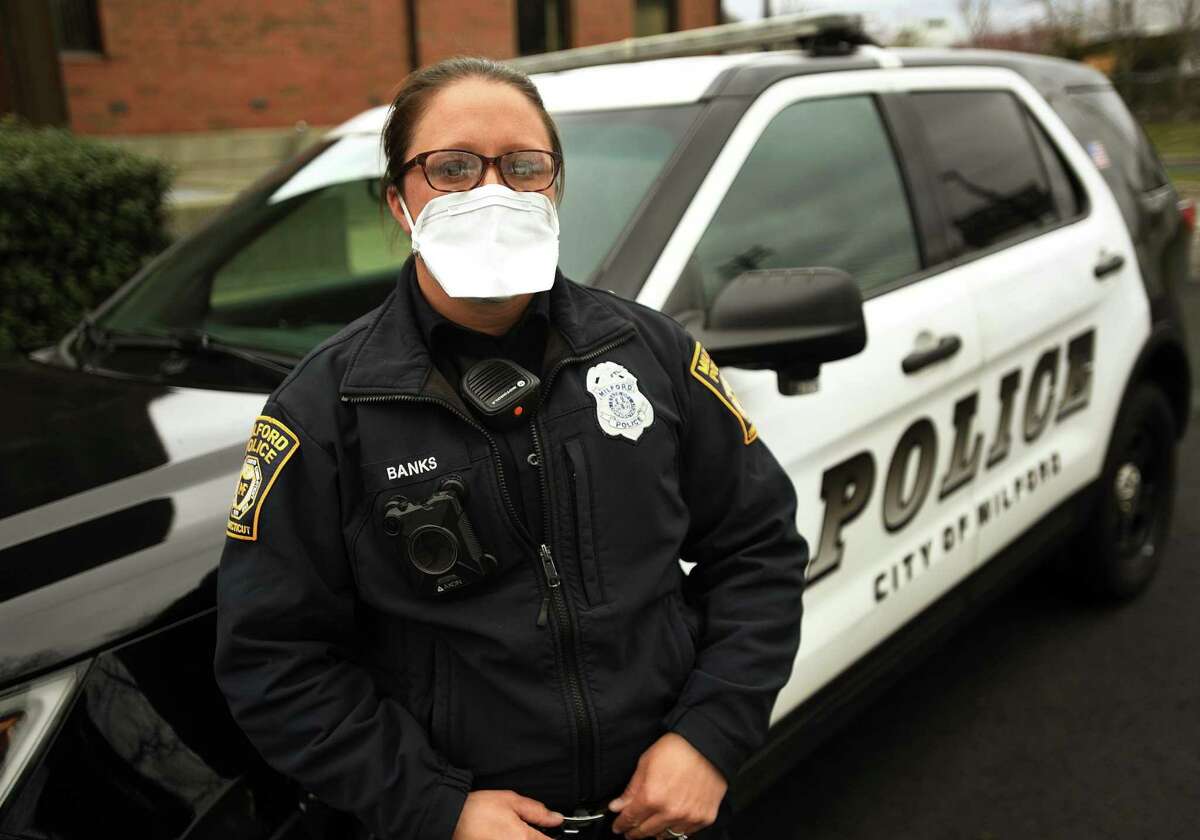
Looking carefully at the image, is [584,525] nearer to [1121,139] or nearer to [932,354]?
[932,354]

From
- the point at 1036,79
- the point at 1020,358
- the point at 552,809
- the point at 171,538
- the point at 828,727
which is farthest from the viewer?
the point at 1036,79

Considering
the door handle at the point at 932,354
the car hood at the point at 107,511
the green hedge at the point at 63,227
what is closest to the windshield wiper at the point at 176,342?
the car hood at the point at 107,511

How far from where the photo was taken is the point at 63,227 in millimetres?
4672

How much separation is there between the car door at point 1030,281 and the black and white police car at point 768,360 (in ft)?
0.04

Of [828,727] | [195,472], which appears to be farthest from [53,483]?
[828,727]

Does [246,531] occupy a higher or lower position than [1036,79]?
lower

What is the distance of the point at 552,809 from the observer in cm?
143

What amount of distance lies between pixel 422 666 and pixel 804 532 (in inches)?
38.6

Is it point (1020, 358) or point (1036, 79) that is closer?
point (1020, 358)

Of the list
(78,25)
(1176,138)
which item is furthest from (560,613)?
(1176,138)

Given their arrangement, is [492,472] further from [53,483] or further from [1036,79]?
[1036,79]

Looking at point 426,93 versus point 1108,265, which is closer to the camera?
point 426,93

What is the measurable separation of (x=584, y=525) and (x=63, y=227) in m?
4.08

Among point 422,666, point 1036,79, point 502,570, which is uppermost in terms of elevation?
point 1036,79
